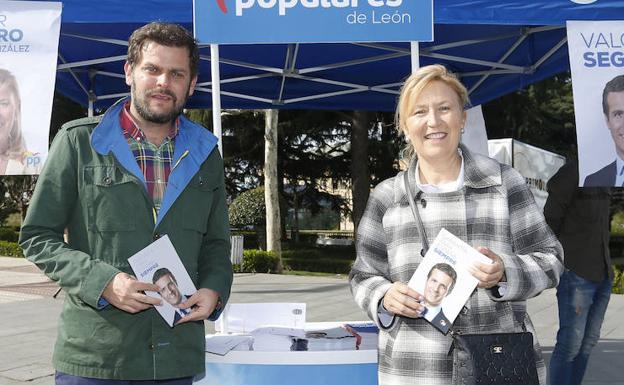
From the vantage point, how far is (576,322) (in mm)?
3902

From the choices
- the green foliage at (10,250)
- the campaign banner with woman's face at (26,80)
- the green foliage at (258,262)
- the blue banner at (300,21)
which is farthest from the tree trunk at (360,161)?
the campaign banner with woman's face at (26,80)

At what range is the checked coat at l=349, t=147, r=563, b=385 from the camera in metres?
1.94

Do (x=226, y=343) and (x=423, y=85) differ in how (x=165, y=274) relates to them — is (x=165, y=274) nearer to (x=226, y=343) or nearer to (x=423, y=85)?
(x=423, y=85)

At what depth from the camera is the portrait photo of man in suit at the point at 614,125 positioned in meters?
3.21

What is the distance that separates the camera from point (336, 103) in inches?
271

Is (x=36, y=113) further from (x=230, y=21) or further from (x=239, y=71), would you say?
(x=239, y=71)

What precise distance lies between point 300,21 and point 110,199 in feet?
5.28

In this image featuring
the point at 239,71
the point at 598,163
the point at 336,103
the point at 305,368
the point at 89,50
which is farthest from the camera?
the point at 336,103

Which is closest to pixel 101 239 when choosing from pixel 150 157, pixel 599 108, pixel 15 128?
pixel 150 157

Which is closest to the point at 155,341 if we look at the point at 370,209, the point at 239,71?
the point at 370,209

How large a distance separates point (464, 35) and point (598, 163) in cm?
207

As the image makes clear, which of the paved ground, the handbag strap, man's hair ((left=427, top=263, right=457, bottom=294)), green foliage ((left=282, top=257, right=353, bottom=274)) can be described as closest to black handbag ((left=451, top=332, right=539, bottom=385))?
man's hair ((left=427, top=263, right=457, bottom=294))

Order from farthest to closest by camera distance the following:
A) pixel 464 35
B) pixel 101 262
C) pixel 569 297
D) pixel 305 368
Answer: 1. pixel 464 35
2. pixel 569 297
3. pixel 305 368
4. pixel 101 262

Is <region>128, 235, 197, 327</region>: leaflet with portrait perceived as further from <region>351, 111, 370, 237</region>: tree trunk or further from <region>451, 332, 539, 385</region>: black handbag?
<region>351, 111, 370, 237</region>: tree trunk
